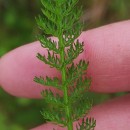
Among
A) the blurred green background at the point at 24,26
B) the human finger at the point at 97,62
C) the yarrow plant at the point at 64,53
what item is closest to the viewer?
the yarrow plant at the point at 64,53

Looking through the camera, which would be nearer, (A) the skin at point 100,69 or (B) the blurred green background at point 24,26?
(A) the skin at point 100,69

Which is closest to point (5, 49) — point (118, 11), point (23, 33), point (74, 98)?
point (23, 33)

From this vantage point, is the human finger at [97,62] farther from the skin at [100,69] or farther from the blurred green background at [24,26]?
the blurred green background at [24,26]

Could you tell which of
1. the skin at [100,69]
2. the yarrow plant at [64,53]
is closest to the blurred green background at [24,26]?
the skin at [100,69]

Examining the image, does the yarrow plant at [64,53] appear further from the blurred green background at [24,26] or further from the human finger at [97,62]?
the blurred green background at [24,26]

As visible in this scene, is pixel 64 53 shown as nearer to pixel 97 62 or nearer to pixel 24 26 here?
pixel 97 62

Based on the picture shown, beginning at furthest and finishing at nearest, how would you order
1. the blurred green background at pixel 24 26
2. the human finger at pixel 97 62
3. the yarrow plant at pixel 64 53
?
the blurred green background at pixel 24 26 < the human finger at pixel 97 62 < the yarrow plant at pixel 64 53

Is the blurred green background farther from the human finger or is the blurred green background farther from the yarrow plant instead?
the yarrow plant
